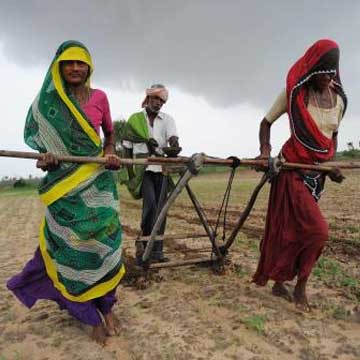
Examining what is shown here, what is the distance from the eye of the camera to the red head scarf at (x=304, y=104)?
12.0ft

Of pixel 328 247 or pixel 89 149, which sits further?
pixel 328 247

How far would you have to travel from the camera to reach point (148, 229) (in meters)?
5.38

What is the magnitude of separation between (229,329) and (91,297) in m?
1.09

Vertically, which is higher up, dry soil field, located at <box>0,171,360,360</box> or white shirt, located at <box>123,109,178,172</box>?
white shirt, located at <box>123,109,178,172</box>

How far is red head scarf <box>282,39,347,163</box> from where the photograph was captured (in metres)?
3.66

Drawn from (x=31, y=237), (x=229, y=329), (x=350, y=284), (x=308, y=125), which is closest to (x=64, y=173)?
(x=229, y=329)

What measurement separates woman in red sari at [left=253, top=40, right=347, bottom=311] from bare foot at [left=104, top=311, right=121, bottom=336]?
4.65 feet

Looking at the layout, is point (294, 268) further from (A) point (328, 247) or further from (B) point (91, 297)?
(A) point (328, 247)

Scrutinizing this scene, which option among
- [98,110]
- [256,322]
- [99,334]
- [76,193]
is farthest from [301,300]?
[98,110]

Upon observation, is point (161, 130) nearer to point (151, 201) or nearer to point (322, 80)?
point (151, 201)

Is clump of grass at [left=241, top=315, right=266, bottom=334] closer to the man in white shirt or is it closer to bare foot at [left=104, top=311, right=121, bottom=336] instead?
bare foot at [left=104, top=311, right=121, bottom=336]

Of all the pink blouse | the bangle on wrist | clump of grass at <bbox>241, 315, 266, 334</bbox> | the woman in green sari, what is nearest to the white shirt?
the bangle on wrist

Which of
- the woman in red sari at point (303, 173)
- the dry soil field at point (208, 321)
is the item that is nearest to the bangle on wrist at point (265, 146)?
the woman in red sari at point (303, 173)

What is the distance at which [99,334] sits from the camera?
327 centimetres
